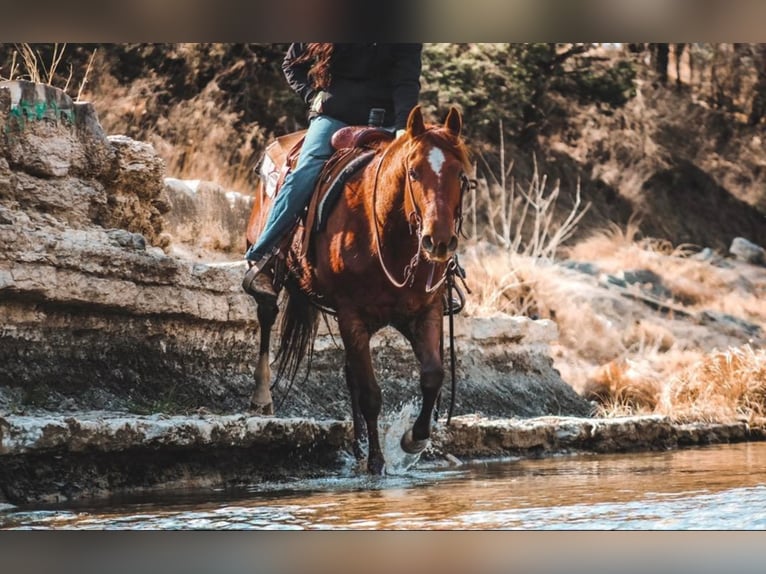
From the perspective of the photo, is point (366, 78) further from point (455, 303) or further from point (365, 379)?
point (365, 379)

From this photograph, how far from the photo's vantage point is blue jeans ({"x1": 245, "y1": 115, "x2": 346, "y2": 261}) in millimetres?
5082

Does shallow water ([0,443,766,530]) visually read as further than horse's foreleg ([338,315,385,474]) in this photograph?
No

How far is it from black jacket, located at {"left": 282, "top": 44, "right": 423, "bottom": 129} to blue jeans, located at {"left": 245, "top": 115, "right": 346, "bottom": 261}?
0.14 m

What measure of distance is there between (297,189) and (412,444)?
1.06 m

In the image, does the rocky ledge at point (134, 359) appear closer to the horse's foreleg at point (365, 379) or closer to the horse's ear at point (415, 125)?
the horse's foreleg at point (365, 379)

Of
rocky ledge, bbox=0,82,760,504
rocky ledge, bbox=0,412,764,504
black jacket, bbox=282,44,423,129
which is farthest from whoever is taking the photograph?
black jacket, bbox=282,44,423,129

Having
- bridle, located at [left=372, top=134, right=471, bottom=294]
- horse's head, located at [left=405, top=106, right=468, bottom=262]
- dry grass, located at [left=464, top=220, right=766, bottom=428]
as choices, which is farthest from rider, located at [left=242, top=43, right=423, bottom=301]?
dry grass, located at [left=464, top=220, right=766, bottom=428]

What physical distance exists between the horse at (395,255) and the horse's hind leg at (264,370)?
0.49m

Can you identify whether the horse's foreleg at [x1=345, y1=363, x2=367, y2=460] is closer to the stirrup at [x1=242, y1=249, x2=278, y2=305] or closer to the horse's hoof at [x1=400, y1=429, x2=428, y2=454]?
the horse's hoof at [x1=400, y1=429, x2=428, y2=454]

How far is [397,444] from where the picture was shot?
5.27 metres

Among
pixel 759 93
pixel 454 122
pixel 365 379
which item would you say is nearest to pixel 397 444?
pixel 365 379

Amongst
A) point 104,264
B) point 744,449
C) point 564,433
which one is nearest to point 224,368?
point 104,264

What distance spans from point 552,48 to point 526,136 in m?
0.68

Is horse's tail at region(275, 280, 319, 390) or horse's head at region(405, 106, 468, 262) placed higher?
horse's head at region(405, 106, 468, 262)
